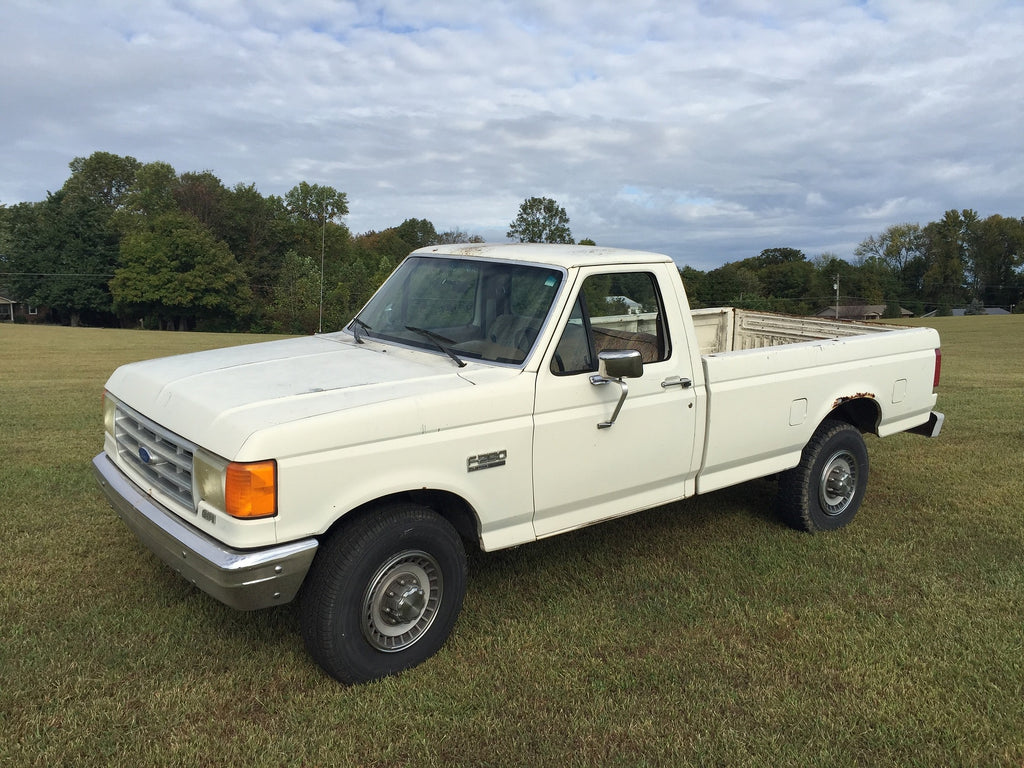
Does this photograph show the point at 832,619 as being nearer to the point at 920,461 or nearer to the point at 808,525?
the point at 808,525

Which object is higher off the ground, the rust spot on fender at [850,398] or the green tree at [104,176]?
the green tree at [104,176]

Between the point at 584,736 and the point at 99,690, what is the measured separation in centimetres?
217

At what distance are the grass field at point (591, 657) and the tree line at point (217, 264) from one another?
40.8 metres

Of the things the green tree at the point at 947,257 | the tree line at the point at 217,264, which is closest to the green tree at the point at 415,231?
the tree line at the point at 217,264

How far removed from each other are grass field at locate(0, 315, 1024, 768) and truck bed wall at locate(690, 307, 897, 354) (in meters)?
1.74

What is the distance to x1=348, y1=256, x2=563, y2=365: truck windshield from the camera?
4.30 meters

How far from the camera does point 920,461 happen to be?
25.8 feet

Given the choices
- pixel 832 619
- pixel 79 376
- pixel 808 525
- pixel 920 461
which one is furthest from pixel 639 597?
pixel 79 376

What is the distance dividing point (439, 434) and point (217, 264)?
66066 millimetres

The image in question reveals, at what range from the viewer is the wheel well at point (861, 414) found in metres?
5.96

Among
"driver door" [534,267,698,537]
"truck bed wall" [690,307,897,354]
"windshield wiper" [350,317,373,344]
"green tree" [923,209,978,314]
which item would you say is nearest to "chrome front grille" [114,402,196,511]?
"windshield wiper" [350,317,373,344]

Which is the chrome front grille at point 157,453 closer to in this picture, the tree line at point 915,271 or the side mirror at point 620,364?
the side mirror at point 620,364

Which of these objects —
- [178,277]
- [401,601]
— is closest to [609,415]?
[401,601]

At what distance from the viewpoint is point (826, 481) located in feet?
19.0
